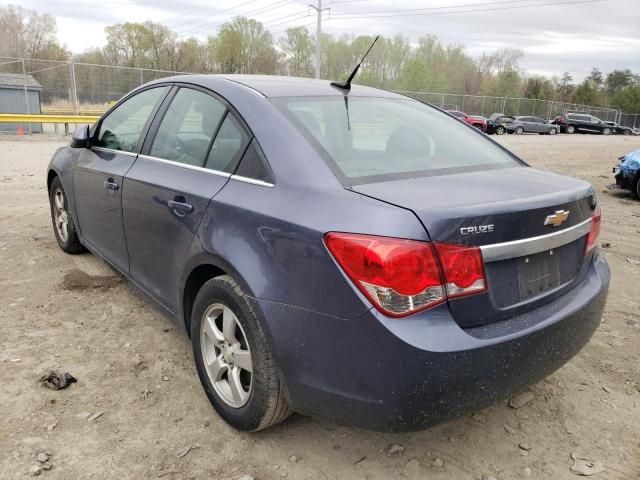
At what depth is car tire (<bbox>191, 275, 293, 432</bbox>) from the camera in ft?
7.47

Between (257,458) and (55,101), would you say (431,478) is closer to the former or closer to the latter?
(257,458)

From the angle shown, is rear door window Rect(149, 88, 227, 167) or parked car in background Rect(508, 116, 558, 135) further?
parked car in background Rect(508, 116, 558, 135)

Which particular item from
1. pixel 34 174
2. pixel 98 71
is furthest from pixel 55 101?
pixel 34 174

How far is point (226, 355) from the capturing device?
101 inches

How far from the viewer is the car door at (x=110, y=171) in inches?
138

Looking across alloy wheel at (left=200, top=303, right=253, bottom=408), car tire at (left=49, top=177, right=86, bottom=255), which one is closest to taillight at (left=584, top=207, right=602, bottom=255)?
alloy wheel at (left=200, top=303, right=253, bottom=408)

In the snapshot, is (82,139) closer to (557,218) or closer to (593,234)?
(557,218)

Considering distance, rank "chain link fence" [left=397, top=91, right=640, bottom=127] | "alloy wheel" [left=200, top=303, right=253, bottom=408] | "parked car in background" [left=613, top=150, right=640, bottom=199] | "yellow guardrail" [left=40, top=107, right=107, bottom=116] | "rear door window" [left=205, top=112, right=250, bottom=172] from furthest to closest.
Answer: "chain link fence" [left=397, top=91, right=640, bottom=127] < "yellow guardrail" [left=40, top=107, right=107, bottom=116] < "parked car in background" [left=613, top=150, right=640, bottom=199] < "rear door window" [left=205, top=112, right=250, bottom=172] < "alloy wheel" [left=200, top=303, right=253, bottom=408]

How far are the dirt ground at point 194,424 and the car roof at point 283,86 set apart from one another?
5.39 ft

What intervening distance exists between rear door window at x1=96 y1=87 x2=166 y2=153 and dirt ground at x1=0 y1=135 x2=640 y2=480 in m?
1.20

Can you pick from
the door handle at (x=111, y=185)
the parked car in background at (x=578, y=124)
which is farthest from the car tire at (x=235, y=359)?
the parked car in background at (x=578, y=124)

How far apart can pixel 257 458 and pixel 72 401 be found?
1.09 metres

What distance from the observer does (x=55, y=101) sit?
23938 mm

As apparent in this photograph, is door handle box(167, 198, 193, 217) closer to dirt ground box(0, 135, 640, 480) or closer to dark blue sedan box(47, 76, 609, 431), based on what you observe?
dark blue sedan box(47, 76, 609, 431)
